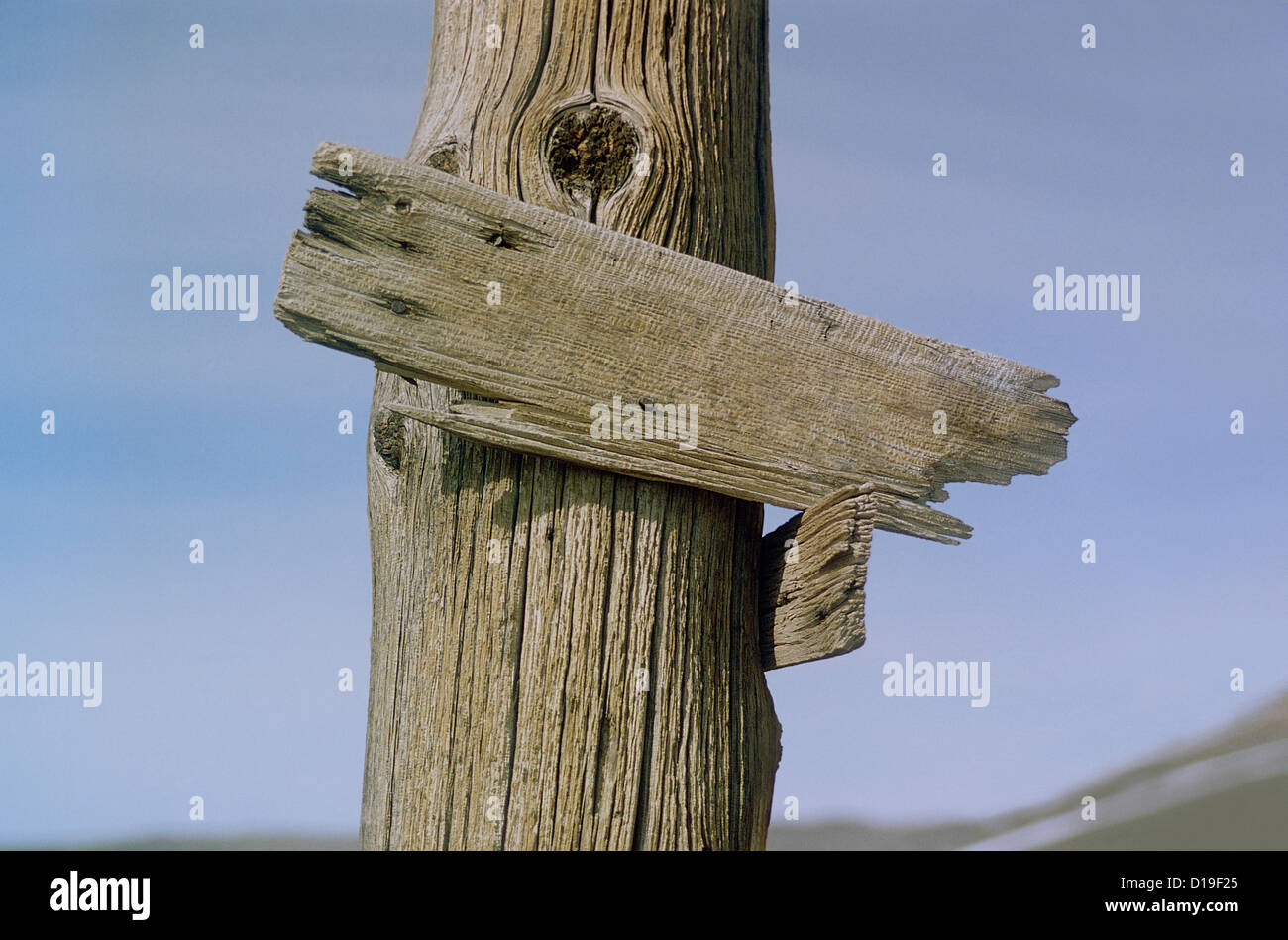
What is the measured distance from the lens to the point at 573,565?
221 centimetres

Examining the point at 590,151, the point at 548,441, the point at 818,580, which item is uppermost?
the point at 590,151

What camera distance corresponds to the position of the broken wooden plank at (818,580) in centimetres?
229

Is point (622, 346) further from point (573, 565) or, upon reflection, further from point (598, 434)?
point (573, 565)

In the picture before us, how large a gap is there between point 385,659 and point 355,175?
3.58ft

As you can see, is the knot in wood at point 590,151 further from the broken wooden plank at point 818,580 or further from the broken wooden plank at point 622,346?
the broken wooden plank at point 818,580

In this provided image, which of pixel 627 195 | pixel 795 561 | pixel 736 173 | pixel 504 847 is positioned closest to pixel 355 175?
pixel 627 195

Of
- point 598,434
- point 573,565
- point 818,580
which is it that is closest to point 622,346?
point 598,434

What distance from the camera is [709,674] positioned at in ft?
7.54

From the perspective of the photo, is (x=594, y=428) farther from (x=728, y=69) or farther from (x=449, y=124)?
(x=728, y=69)

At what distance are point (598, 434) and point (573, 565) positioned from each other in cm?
29

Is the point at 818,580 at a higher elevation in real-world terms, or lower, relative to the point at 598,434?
lower

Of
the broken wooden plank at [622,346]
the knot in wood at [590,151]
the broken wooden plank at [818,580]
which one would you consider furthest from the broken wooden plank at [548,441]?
the knot in wood at [590,151]

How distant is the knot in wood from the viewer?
2355mm

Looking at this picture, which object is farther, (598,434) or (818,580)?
(818,580)
